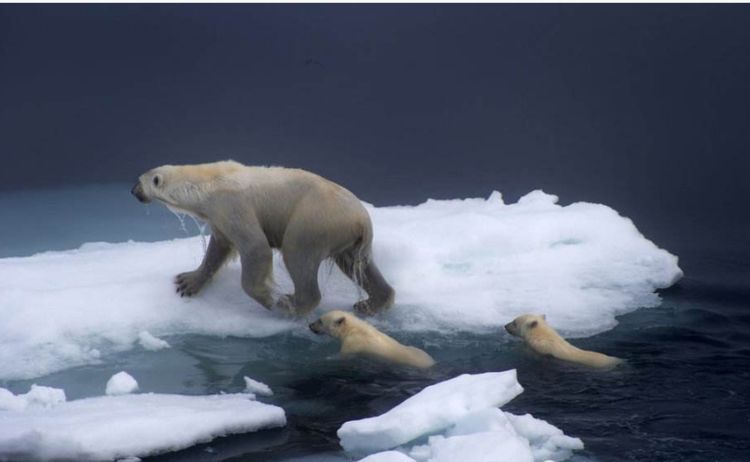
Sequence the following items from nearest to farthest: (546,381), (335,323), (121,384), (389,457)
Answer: (389,457) → (121,384) → (546,381) → (335,323)

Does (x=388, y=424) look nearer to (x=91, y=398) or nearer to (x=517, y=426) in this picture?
(x=517, y=426)

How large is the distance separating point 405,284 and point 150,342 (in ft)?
7.22

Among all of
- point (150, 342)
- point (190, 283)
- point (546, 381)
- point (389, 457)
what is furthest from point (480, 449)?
point (190, 283)

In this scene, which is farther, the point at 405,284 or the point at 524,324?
the point at 405,284

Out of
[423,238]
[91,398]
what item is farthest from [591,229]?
[91,398]

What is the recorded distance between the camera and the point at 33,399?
6.64 metres

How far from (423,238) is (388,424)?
3920mm

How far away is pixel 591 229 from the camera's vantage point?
10.3 m

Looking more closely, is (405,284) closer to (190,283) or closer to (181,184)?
(190,283)

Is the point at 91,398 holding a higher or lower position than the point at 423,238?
lower

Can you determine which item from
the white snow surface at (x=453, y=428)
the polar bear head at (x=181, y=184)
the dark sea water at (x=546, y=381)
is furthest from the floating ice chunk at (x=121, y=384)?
the polar bear head at (x=181, y=184)

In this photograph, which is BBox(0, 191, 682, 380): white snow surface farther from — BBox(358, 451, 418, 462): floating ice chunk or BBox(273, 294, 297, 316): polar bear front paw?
BBox(358, 451, 418, 462): floating ice chunk

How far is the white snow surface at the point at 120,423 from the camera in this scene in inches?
228

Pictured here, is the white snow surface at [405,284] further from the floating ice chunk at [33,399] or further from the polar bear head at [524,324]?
the floating ice chunk at [33,399]
